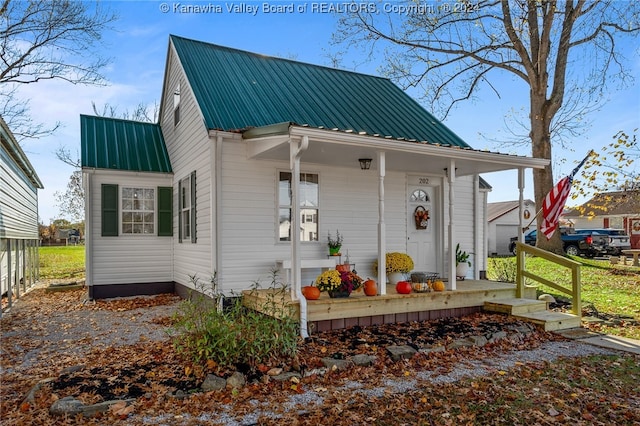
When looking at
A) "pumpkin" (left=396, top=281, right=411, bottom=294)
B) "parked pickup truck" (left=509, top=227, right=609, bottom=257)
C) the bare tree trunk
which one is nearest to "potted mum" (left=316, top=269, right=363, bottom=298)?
"pumpkin" (left=396, top=281, right=411, bottom=294)

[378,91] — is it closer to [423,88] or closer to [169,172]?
[169,172]

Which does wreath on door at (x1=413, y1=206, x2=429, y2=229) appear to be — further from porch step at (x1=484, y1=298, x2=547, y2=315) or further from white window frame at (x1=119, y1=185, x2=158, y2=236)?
white window frame at (x1=119, y1=185, x2=158, y2=236)

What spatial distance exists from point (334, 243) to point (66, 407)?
520 cm

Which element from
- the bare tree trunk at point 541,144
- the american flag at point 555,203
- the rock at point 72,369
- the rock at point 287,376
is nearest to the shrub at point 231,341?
the rock at point 287,376

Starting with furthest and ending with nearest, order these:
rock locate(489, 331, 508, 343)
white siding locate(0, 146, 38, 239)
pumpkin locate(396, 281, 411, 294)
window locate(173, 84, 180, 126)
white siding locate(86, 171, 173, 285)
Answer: window locate(173, 84, 180, 126), white siding locate(86, 171, 173, 285), white siding locate(0, 146, 38, 239), pumpkin locate(396, 281, 411, 294), rock locate(489, 331, 508, 343)

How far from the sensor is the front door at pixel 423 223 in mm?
9359

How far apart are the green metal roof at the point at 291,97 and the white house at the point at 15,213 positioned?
3.67 metres

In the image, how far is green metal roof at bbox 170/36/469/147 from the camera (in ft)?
27.4

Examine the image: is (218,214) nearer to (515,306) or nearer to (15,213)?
(515,306)

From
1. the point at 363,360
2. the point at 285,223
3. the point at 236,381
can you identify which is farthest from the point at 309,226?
the point at 236,381

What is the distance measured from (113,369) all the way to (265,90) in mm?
6266

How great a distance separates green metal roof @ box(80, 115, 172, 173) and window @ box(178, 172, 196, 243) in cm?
114

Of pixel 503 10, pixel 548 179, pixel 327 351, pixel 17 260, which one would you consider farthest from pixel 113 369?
pixel 503 10

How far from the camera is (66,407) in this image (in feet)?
12.2
